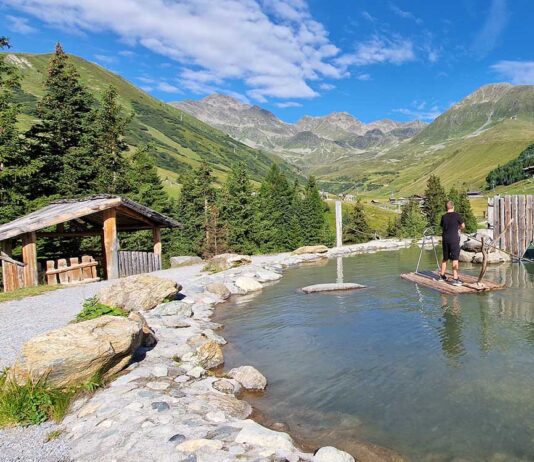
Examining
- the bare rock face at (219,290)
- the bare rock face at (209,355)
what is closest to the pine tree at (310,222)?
the bare rock face at (219,290)

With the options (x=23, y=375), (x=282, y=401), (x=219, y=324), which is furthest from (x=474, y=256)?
(x=23, y=375)

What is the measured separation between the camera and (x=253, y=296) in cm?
1714

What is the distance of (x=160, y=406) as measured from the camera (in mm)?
6242

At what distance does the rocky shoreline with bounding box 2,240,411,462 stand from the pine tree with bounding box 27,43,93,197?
2204 cm

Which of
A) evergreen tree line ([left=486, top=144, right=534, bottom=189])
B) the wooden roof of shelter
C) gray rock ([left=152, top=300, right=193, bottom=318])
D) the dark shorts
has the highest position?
evergreen tree line ([left=486, top=144, right=534, bottom=189])

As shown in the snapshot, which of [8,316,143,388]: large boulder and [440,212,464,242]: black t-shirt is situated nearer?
[8,316,143,388]: large boulder

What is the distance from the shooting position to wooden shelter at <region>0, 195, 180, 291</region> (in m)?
16.6

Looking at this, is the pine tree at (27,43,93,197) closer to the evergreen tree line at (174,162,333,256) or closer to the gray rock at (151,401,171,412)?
the evergreen tree line at (174,162,333,256)

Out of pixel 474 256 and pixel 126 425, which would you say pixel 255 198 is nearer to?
pixel 474 256

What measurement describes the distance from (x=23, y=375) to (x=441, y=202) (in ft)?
184

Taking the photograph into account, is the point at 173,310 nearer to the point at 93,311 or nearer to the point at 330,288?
the point at 93,311

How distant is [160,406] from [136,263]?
1642 cm

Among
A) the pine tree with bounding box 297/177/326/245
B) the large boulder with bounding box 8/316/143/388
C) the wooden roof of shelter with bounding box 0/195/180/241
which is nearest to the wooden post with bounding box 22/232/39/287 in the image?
the wooden roof of shelter with bounding box 0/195/180/241

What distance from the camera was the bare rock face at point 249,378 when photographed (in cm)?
780
